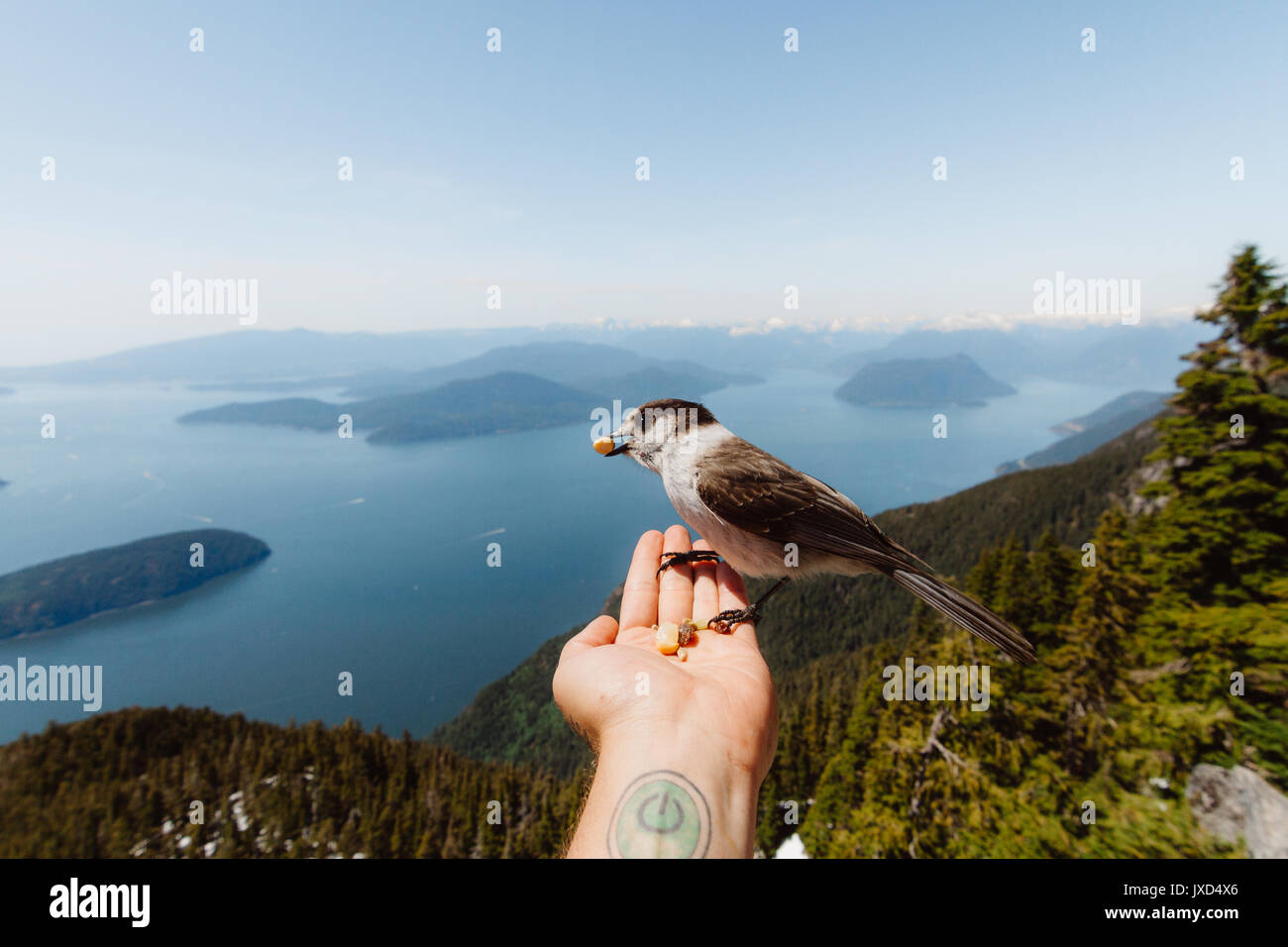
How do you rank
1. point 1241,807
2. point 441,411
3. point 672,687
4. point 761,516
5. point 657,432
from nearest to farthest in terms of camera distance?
point 672,687
point 761,516
point 1241,807
point 657,432
point 441,411

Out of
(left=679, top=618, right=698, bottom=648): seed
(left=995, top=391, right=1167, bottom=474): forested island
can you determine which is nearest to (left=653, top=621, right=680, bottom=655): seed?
(left=679, top=618, right=698, bottom=648): seed

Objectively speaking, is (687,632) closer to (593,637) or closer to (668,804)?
(593,637)

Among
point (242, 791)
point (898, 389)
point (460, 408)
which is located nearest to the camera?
point (242, 791)

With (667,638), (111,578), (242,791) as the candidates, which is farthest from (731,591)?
(111,578)

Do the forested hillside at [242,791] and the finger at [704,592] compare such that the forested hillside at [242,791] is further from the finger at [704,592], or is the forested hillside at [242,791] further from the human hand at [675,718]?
the human hand at [675,718]

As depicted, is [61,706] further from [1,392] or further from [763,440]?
[1,392]

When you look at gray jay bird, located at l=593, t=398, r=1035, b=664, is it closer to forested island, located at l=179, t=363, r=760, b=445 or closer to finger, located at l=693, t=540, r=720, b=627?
finger, located at l=693, t=540, r=720, b=627
